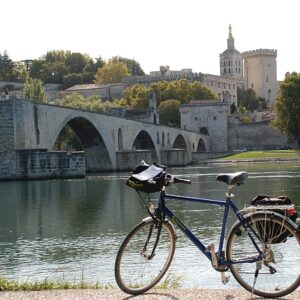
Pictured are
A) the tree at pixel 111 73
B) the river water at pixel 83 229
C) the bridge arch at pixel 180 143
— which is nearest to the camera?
the river water at pixel 83 229

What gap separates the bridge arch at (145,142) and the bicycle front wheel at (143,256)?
72.3 m

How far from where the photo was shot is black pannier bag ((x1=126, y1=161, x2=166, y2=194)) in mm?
7152

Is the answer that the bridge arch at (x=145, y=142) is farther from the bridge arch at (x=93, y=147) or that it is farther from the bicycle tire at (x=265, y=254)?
the bicycle tire at (x=265, y=254)

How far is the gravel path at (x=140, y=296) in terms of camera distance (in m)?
6.61

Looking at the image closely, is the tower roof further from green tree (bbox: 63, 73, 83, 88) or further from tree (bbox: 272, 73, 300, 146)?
tree (bbox: 272, 73, 300, 146)

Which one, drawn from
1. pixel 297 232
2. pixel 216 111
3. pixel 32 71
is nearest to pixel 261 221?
pixel 297 232

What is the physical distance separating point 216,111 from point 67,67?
54682 millimetres

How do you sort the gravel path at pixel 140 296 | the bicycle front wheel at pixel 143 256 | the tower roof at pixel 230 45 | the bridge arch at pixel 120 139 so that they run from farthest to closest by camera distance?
the tower roof at pixel 230 45 → the bridge arch at pixel 120 139 → the bicycle front wheel at pixel 143 256 → the gravel path at pixel 140 296

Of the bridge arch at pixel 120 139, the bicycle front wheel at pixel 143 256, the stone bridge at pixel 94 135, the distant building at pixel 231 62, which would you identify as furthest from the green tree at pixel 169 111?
the bicycle front wheel at pixel 143 256

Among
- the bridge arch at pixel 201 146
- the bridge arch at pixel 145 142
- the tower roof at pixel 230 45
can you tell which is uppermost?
the tower roof at pixel 230 45

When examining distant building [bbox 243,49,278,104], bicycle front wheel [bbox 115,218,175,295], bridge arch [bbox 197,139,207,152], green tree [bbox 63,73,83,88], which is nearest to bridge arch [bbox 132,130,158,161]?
bridge arch [bbox 197,139,207,152]

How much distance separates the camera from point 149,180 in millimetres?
7152

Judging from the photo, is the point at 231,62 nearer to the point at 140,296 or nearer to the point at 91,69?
the point at 91,69

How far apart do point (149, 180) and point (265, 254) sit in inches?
50.6
